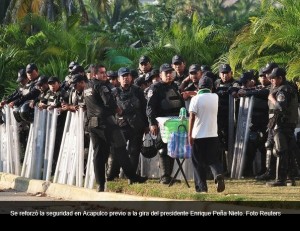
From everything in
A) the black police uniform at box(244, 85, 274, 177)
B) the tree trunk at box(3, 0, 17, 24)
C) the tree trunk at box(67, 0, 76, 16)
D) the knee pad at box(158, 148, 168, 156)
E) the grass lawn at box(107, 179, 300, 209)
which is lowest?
the grass lawn at box(107, 179, 300, 209)

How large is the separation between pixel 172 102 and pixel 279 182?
219cm

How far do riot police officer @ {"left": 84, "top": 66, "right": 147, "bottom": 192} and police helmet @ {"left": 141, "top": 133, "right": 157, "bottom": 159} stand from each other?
1.67 m

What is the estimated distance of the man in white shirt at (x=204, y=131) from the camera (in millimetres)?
15102

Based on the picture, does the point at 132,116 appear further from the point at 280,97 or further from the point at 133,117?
the point at 280,97

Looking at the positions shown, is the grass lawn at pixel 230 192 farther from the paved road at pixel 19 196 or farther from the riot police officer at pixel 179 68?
the riot police officer at pixel 179 68

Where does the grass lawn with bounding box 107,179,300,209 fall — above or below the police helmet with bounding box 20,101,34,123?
below

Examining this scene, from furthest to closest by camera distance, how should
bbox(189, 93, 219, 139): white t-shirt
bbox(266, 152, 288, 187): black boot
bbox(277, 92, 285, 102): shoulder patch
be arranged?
bbox(266, 152, 288, 187): black boot
bbox(277, 92, 285, 102): shoulder patch
bbox(189, 93, 219, 139): white t-shirt

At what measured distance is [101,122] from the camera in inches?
632

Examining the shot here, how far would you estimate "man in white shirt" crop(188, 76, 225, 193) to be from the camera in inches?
595

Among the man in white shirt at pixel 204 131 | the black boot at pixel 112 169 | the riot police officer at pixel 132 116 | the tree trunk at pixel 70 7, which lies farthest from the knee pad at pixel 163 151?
the tree trunk at pixel 70 7

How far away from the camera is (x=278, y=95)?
15.9 metres

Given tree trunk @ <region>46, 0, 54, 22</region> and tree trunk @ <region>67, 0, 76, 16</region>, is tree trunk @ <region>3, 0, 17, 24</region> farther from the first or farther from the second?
tree trunk @ <region>67, 0, 76, 16</region>

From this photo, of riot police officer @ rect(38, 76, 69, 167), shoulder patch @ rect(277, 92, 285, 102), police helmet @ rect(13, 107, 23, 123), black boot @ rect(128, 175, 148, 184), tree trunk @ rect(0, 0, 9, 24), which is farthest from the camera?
tree trunk @ rect(0, 0, 9, 24)

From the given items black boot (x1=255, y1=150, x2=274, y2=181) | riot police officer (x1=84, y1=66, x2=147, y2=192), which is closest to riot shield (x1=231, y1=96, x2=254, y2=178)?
black boot (x1=255, y1=150, x2=274, y2=181)
